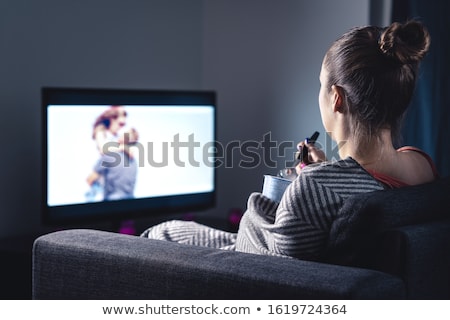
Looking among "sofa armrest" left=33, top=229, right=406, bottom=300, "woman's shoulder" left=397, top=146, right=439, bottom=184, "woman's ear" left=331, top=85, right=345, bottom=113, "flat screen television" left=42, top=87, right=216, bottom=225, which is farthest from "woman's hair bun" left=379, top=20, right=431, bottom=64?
"flat screen television" left=42, top=87, right=216, bottom=225

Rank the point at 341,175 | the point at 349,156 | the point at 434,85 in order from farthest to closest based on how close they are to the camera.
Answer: the point at 434,85 → the point at 349,156 → the point at 341,175

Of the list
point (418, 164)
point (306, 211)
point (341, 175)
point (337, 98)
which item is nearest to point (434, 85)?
point (418, 164)

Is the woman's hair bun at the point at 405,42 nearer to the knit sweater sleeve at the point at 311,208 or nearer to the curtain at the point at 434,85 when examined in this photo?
the knit sweater sleeve at the point at 311,208

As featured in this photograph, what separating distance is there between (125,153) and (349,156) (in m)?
1.75

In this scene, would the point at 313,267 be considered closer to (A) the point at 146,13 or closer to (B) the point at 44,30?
(B) the point at 44,30

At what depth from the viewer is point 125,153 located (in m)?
3.50

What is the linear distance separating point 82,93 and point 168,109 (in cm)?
56

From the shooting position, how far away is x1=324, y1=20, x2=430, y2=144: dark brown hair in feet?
6.43

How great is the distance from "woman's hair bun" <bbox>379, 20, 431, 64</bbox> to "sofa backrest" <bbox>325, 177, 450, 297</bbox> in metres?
0.38

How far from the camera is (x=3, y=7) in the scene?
3217 mm

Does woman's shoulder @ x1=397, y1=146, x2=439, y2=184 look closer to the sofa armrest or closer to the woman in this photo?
the woman

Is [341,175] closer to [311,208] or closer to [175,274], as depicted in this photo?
[311,208]

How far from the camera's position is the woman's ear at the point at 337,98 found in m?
2.01

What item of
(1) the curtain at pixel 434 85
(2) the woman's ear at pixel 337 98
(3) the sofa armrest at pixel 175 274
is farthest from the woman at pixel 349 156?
(1) the curtain at pixel 434 85
